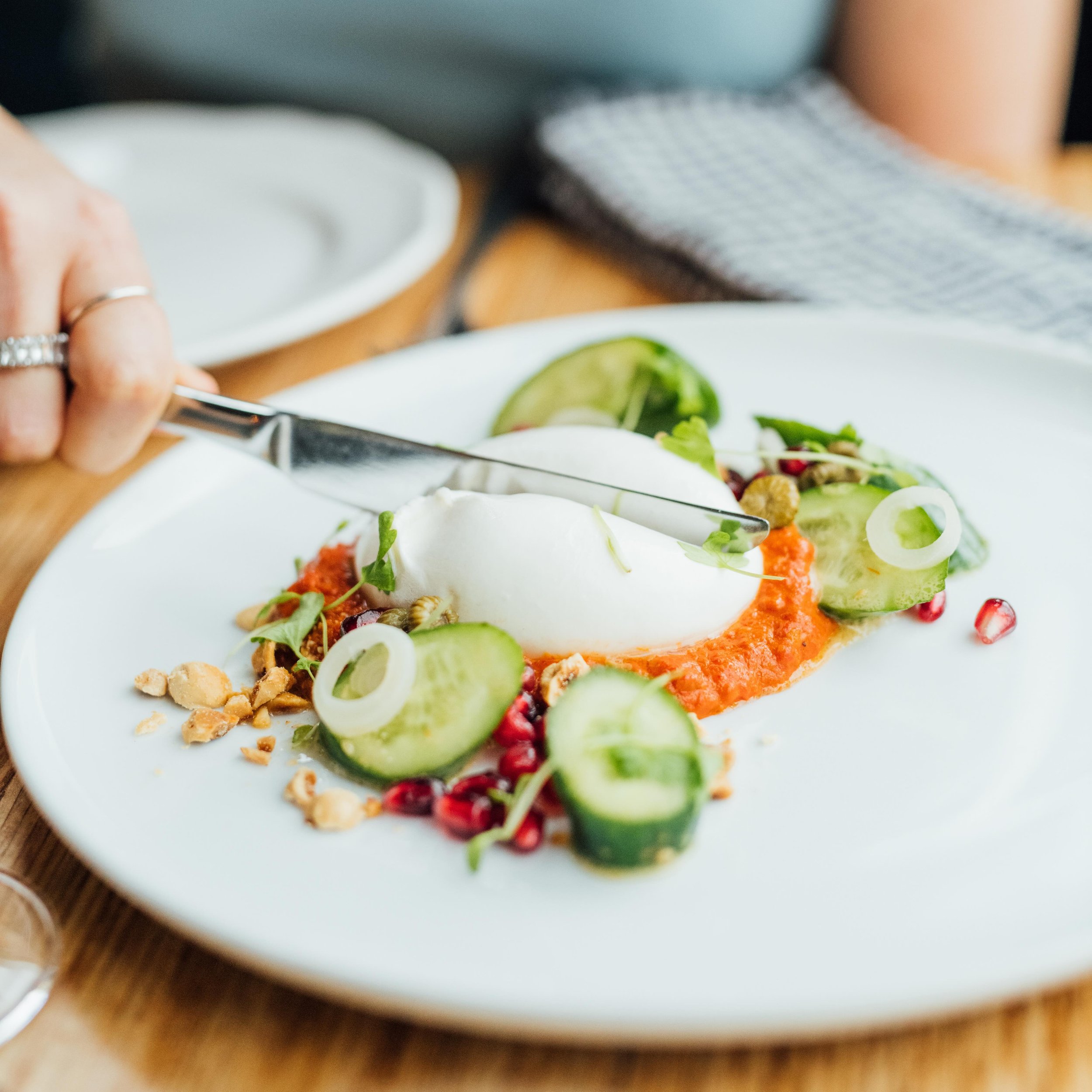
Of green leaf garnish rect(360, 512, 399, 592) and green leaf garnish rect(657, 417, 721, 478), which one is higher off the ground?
green leaf garnish rect(657, 417, 721, 478)

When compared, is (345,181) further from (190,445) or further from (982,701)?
(982,701)

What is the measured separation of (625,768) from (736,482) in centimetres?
75

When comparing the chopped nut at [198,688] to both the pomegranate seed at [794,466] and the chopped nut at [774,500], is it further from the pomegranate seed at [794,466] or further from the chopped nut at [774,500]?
the pomegranate seed at [794,466]

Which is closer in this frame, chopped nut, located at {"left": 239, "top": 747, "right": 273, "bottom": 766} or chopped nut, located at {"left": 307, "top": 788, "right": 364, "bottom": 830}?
chopped nut, located at {"left": 307, "top": 788, "right": 364, "bottom": 830}

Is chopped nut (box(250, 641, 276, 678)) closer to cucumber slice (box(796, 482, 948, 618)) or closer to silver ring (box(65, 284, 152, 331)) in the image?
silver ring (box(65, 284, 152, 331))

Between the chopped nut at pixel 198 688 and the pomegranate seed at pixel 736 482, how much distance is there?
32.8 inches

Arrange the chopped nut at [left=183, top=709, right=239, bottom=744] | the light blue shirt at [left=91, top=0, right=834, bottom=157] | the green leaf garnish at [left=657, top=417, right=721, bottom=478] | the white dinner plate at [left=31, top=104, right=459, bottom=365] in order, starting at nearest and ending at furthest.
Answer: the chopped nut at [left=183, top=709, right=239, bottom=744], the green leaf garnish at [left=657, top=417, right=721, bottom=478], the white dinner plate at [left=31, top=104, right=459, bottom=365], the light blue shirt at [left=91, top=0, right=834, bottom=157]

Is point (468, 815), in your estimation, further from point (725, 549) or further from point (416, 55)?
point (416, 55)

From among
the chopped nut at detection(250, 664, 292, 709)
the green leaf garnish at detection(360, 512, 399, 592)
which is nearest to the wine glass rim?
the chopped nut at detection(250, 664, 292, 709)

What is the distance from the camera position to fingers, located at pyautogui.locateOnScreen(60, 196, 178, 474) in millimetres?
1546

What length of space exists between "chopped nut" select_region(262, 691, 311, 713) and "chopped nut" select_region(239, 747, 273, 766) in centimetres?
9

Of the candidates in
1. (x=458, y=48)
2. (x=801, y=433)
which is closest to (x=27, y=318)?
(x=801, y=433)

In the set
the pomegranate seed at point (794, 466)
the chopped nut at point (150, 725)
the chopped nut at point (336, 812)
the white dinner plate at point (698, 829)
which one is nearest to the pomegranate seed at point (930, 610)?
the white dinner plate at point (698, 829)

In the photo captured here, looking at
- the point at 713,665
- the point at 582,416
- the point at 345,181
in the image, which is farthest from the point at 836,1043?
the point at 345,181
